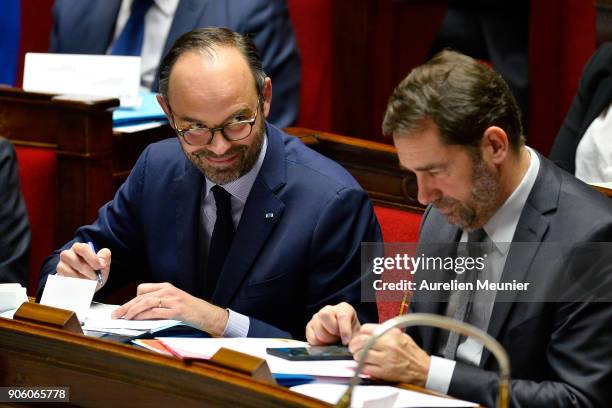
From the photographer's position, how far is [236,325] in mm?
2291

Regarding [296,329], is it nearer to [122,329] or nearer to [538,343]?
[122,329]

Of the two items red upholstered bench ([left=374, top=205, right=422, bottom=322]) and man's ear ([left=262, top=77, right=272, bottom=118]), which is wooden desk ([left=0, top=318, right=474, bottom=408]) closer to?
man's ear ([left=262, top=77, right=272, bottom=118])

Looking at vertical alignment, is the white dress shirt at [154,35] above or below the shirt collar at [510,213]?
above

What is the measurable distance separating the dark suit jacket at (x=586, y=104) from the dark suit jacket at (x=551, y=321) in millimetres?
1199

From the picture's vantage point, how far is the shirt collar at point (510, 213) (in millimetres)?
2076

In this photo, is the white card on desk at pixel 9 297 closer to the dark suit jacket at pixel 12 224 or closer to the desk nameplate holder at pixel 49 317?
the desk nameplate holder at pixel 49 317

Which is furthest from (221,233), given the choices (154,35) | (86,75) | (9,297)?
(154,35)

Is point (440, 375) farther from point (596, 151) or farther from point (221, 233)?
point (596, 151)

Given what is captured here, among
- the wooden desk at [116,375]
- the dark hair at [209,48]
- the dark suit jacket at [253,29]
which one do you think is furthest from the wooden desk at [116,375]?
the dark suit jacket at [253,29]

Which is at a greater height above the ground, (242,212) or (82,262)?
(242,212)

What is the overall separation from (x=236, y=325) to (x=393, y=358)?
0.54m

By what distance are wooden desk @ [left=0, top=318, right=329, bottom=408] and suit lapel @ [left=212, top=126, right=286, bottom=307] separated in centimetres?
63

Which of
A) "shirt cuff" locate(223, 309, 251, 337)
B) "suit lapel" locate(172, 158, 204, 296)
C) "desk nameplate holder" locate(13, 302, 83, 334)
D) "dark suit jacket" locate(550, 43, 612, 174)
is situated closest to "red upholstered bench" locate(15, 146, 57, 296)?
"suit lapel" locate(172, 158, 204, 296)

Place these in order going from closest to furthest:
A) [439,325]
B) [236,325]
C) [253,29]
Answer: [439,325] < [236,325] < [253,29]
